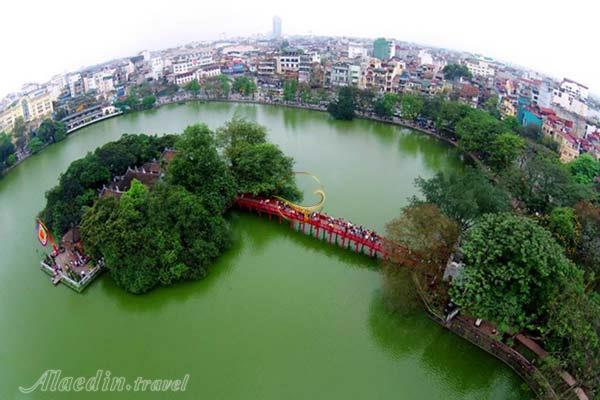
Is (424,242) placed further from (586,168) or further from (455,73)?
(455,73)

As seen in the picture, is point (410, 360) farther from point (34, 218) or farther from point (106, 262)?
point (34, 218)

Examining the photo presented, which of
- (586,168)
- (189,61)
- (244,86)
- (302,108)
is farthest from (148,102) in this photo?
(586,168)

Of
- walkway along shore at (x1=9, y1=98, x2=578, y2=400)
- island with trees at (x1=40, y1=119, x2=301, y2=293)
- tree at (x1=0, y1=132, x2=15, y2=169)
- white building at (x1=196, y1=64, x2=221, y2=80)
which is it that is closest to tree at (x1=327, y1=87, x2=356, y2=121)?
walkway along shore at (x1=9, y1=98, x2=578, y2=400)

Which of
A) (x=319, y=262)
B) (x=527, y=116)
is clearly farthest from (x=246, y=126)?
(x=527, y=116)

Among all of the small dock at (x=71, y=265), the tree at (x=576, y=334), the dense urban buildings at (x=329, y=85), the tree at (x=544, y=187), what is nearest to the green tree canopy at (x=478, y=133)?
the dense urban buildings at (x=329, y=85)

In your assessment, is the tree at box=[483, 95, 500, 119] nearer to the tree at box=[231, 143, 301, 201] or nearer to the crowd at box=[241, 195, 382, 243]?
the crowd at box=[241, 195, 382, 243]

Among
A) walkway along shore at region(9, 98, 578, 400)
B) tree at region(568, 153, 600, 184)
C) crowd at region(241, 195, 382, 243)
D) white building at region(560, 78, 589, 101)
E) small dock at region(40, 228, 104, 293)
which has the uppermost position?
white building at region(560, 78, 589, 101)

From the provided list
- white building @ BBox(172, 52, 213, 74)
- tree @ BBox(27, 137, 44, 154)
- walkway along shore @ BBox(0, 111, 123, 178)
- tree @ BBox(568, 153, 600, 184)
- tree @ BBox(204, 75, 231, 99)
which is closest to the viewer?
tree @ BBox(568, 153, 600, 184)
